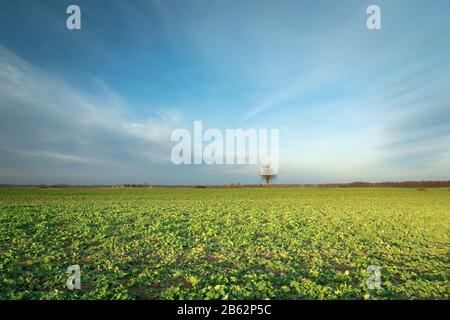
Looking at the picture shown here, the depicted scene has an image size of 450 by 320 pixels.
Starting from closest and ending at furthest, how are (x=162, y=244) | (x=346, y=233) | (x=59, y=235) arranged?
(x=162, y=244), (x=59, y=235), (x=346, y=233)

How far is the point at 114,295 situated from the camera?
7.80m

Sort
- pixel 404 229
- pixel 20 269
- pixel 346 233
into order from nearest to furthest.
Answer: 1. pixel 20 269
2. pixel 346 233
3. pixel 404 229

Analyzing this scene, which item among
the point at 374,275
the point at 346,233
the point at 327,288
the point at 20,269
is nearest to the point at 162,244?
the point at 20,269

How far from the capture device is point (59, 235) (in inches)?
628

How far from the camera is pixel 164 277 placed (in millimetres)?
9484

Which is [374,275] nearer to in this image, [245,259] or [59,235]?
[245,259]

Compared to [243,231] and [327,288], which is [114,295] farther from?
[243,231]

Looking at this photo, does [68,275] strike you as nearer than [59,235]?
Yes

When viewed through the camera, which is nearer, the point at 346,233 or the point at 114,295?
the point at 114,295

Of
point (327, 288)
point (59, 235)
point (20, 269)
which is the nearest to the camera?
point (327, 288)

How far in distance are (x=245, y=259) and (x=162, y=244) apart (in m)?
4.79
